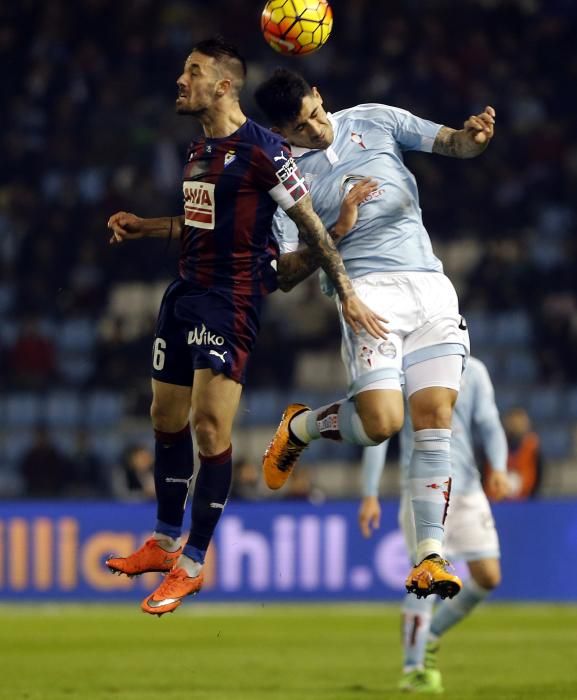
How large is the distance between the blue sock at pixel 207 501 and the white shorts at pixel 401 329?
2.30 feet

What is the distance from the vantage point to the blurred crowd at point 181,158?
17.5m

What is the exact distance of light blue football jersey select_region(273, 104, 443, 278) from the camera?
7.28m

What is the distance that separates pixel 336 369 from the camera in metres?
17.2

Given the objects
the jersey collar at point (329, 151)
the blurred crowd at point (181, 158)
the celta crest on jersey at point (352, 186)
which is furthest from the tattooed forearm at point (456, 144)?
the blurred crowd at point (181, 158)

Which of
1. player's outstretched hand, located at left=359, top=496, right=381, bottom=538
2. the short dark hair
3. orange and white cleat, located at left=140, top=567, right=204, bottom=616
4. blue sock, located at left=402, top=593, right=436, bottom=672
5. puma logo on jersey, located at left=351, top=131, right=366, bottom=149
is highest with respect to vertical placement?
the short dark hair

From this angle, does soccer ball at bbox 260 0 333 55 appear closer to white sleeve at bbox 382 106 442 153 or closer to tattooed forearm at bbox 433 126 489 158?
white sleeve at bbox 382 106 442 153

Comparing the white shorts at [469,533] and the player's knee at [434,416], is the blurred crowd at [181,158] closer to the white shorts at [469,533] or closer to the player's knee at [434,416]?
the white shorts at [469,533]

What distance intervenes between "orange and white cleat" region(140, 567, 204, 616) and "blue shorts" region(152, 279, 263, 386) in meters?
0.91

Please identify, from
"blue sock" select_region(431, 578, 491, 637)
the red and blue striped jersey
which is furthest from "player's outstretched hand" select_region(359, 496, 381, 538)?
the red and blue striped jersey

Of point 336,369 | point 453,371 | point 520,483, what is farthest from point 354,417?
point 336,369

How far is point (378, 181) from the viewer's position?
23.8 feet

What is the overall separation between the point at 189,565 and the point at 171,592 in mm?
207

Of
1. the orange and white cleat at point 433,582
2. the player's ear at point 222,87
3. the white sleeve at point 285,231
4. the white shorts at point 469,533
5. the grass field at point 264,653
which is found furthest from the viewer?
the white shorts at point 469,533

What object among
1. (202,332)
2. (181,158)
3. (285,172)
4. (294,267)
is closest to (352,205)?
(285,172)
